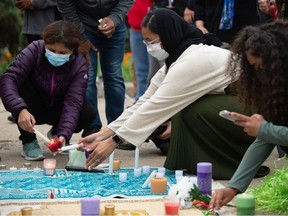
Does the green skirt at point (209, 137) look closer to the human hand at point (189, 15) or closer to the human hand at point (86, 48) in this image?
the human hand at point (86, 48)

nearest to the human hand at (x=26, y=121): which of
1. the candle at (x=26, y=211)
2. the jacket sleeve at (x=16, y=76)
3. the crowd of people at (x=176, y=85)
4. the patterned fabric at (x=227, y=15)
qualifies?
the crowd of people at (x=176, y=85)

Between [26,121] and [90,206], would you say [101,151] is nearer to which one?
[26,121]

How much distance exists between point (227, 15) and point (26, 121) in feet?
6.97

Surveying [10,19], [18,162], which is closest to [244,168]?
[18,162]

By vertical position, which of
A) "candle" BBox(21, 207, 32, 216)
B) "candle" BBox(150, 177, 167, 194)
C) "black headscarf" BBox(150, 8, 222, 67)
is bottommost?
"candle" BBox(150, 177, 167, 194)

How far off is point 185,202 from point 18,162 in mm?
2171

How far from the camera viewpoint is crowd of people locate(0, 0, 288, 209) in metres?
4.32

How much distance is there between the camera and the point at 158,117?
5406 millimetres

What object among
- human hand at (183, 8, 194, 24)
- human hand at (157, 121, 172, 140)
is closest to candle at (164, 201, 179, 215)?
human hand at (157, 121, 172, 140)

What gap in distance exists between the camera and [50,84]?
6453 millimetres

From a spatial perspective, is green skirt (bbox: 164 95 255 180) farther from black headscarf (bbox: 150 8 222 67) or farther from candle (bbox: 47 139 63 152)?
Result: candle (bbox: 47 139 63 152)

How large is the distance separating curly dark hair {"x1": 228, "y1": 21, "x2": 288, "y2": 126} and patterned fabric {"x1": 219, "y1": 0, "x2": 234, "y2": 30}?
103 inches

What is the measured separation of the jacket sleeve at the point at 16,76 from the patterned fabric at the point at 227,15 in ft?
5.65

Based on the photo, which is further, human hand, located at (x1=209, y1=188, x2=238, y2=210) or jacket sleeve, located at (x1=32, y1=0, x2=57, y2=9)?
jacket sleeve, located at (x1=32, y1=0, x2=57, y2=9)
